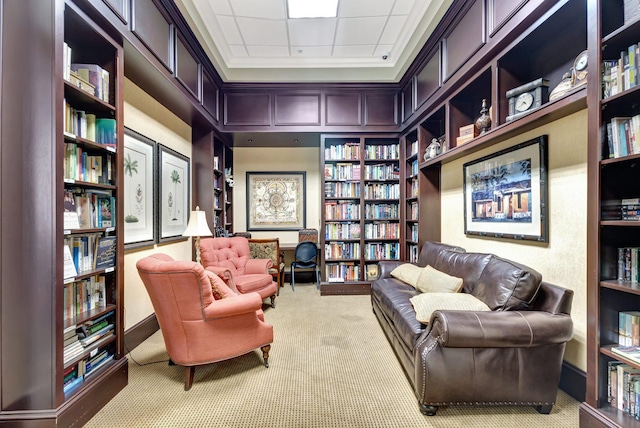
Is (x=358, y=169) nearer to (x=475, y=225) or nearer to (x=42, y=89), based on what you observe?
(x=475, y=225)

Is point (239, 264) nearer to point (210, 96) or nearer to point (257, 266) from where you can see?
point (257, 266)

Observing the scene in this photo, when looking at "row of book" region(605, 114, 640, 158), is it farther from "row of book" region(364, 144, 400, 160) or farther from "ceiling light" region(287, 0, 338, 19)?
"row of book" region(364, 144, 400, 160)

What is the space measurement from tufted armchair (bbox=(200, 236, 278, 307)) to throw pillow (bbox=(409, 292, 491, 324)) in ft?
6.36

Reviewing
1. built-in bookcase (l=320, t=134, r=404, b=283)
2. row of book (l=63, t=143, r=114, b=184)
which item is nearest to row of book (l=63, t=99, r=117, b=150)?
row of book (l=63, t=143, r=114, b=184)

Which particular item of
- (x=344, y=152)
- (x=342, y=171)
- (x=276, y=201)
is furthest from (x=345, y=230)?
(x=276, y=201)

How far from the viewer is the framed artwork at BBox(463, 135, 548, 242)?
6.53ft

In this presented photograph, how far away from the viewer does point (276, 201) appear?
5.02m

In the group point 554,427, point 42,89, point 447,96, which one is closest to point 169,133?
point 42,89

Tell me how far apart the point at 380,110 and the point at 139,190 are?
3384 mm

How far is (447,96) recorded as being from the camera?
2797mm

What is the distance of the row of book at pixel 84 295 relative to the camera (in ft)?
5.32

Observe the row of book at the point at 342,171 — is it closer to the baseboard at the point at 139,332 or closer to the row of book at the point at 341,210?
the row of book at the point at 341,210

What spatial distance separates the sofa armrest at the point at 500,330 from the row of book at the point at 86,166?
2.38 metres

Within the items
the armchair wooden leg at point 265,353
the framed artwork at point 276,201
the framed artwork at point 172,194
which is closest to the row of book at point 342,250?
the framed artwork at point 276,201
